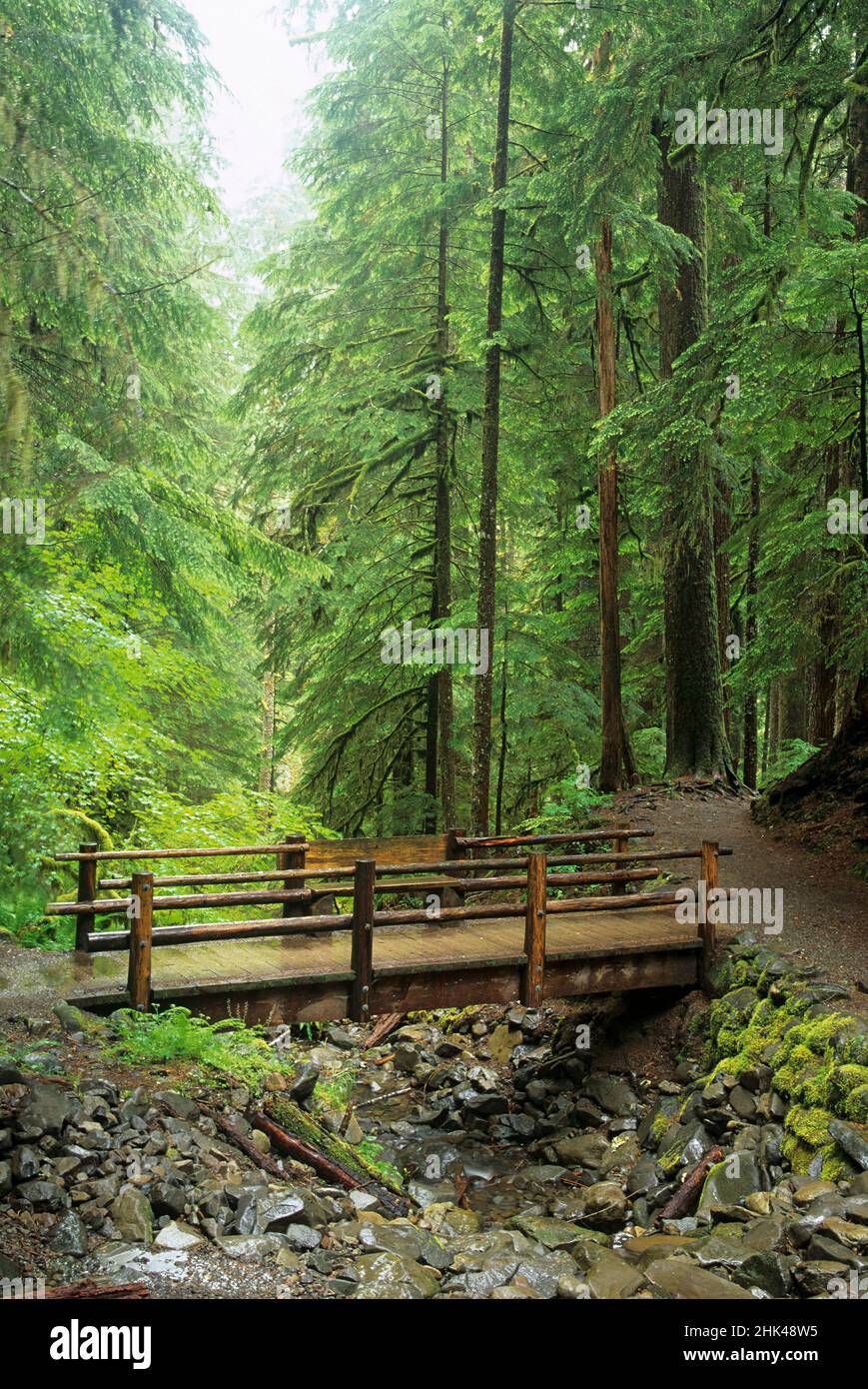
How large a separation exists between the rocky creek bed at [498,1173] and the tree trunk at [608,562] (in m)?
5.51

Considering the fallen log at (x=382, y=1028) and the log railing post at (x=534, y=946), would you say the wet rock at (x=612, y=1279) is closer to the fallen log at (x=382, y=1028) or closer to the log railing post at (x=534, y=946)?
the log railing post at (x=534, y=946)

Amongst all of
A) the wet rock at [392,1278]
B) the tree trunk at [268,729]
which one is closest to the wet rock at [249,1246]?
the wet rock at [392,1278]

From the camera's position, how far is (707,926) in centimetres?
843

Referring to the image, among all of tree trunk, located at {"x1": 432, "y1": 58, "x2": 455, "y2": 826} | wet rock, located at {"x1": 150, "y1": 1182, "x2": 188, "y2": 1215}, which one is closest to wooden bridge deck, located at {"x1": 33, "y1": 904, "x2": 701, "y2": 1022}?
wet rock, located at {"x1": 150, "y1": 1182, "x2": 188, "y2": 1215}

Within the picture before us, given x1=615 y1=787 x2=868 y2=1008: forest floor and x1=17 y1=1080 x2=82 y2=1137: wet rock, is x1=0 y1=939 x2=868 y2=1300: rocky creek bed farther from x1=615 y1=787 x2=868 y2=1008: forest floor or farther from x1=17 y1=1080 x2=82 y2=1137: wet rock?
x1=615 y1=787 x2=868 y2=1008: forest floor

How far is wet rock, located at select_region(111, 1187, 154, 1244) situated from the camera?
171 inches

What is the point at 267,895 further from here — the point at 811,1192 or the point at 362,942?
the point at 811,1192

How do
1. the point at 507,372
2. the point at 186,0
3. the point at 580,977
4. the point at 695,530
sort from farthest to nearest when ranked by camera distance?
1. the point at 507,372
2. the point at 695,530
3. the point at 580,977
4. the point at 186,0

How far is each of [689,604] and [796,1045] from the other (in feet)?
26.5

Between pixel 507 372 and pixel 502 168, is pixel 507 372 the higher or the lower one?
the lower one
